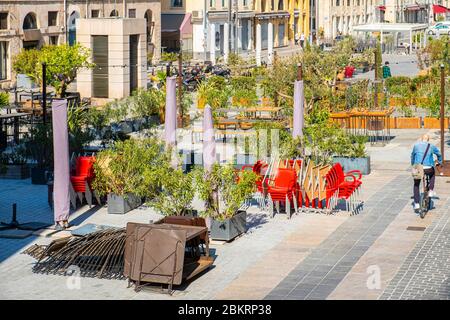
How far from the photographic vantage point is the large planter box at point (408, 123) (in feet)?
112

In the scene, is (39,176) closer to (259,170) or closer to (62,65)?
(259,170)

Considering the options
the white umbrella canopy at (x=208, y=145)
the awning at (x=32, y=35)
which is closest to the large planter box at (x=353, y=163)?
the white umbrella canopy at (x=208, y=145)

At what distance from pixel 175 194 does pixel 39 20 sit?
34.8 m

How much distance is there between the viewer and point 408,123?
112 ft

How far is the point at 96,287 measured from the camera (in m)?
15.5

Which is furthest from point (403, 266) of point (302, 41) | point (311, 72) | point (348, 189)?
point (302, 41)

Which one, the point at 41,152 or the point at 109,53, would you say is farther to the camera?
the point at 109,53

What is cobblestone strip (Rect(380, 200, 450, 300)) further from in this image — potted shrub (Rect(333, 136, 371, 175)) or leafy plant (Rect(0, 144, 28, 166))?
leafy plant (Rect(0, 144, 28, 166))

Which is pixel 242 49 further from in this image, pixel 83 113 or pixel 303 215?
pixel 303 215

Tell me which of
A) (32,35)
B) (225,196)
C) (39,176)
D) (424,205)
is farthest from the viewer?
(32,35)

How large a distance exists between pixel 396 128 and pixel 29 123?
1094 cm

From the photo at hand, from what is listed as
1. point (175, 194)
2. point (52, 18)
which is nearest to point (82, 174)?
point (175, 194)

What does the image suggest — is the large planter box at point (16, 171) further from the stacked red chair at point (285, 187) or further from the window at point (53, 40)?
the window at point (53, 40)

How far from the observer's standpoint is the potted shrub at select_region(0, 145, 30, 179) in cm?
2469
